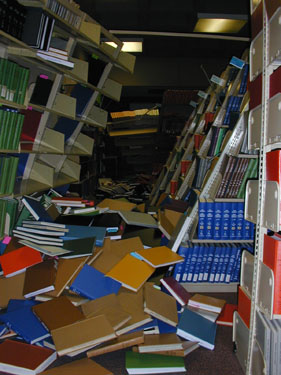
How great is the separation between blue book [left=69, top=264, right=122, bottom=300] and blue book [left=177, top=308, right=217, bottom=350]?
50 centimetres

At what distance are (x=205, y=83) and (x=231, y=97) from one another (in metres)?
5.33

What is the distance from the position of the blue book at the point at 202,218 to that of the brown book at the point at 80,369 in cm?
138

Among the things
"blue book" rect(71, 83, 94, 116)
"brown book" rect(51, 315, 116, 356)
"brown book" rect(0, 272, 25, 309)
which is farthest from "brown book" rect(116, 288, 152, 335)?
"blue book" rect(71, 83, 94, 116)

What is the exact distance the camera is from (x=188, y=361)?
6.85 ft

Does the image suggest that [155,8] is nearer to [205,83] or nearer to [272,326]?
[205,83]

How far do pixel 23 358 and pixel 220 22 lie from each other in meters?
4.70

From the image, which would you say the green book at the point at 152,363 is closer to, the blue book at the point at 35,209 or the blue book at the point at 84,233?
the blue book at the point at 84,233

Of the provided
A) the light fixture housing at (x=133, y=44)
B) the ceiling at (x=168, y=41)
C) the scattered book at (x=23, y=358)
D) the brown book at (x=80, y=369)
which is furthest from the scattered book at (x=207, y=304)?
the light fixture housing at (x=133, y=44)

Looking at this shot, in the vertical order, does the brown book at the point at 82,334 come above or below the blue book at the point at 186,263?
below

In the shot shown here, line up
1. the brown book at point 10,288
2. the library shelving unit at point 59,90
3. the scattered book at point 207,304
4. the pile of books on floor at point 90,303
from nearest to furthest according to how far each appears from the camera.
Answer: the pile of books on floor at point 90,303 → the brown book at point 10,288 → the scattered book at point 207,304 → the library shelving unit at point 59,90

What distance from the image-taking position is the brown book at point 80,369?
73.8 inches

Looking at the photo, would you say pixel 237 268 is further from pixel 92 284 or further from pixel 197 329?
pixel 92 284

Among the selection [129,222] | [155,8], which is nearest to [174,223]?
[129,222]

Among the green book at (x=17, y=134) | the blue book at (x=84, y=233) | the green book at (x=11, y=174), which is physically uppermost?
the green book at (x=17, y=134)
